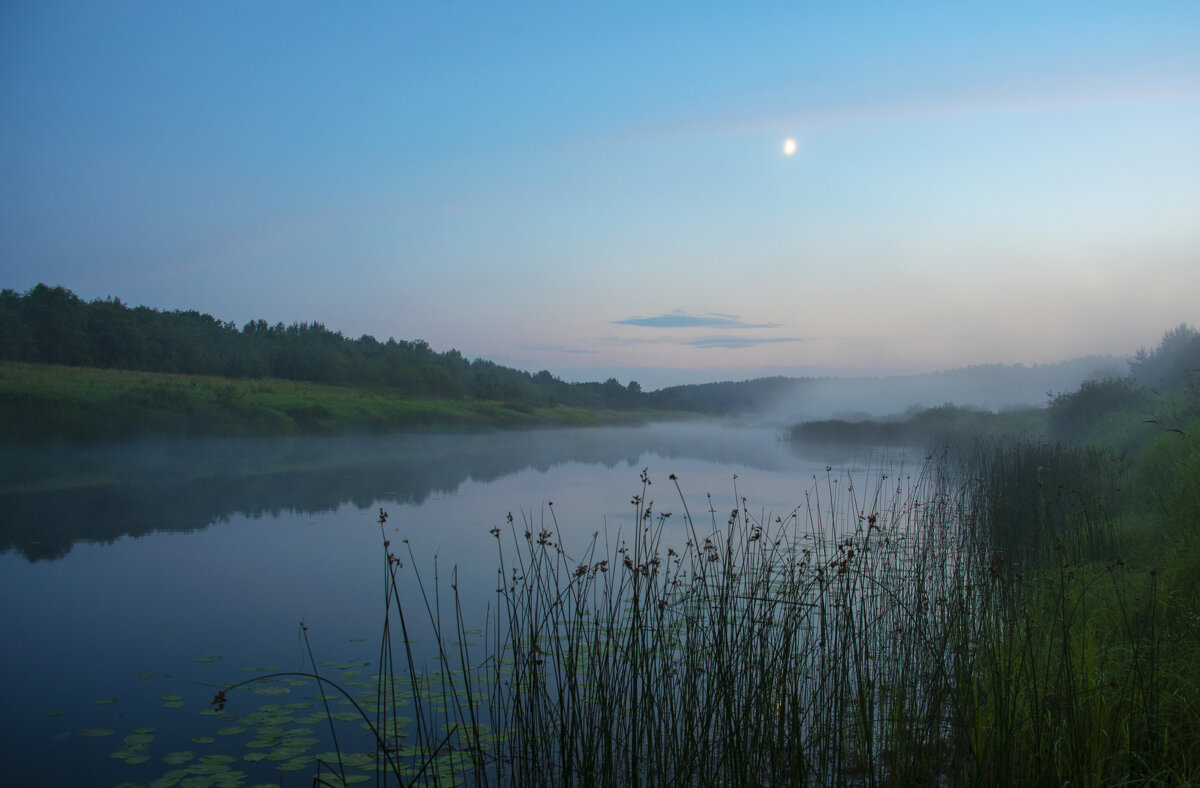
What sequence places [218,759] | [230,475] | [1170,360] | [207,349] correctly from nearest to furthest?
[218,759] < [230,475] < [1170,360] < [207,349]

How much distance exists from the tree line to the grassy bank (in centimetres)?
200

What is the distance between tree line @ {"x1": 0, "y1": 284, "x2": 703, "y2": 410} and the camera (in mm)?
27859

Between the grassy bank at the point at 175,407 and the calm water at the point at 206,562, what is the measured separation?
2.27 m

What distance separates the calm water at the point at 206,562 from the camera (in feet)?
13.3

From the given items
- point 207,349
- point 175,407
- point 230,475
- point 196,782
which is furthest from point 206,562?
point 207,349

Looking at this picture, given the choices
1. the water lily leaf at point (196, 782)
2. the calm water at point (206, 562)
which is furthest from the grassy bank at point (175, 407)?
the water lily leaf at point (196, 782)

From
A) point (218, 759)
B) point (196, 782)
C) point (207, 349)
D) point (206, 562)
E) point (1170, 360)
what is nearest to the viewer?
point (196, 782)

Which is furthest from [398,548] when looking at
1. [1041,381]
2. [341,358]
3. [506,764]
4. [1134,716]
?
[1041,381]

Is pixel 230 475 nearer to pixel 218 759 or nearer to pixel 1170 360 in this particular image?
pixel 218 759

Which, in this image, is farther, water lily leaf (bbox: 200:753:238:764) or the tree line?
the tree line

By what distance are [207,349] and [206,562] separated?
113 feet

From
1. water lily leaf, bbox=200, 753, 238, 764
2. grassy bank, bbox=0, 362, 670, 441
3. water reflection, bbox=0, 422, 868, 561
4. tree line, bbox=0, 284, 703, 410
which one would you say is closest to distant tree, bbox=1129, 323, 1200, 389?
water reflection, bbox=0, 422, 868, 561

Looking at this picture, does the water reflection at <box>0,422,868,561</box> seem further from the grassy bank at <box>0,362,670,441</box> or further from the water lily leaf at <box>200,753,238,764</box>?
the water lily leaf at <box>200,753,238,764</box>

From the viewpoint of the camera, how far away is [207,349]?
1503 inches
